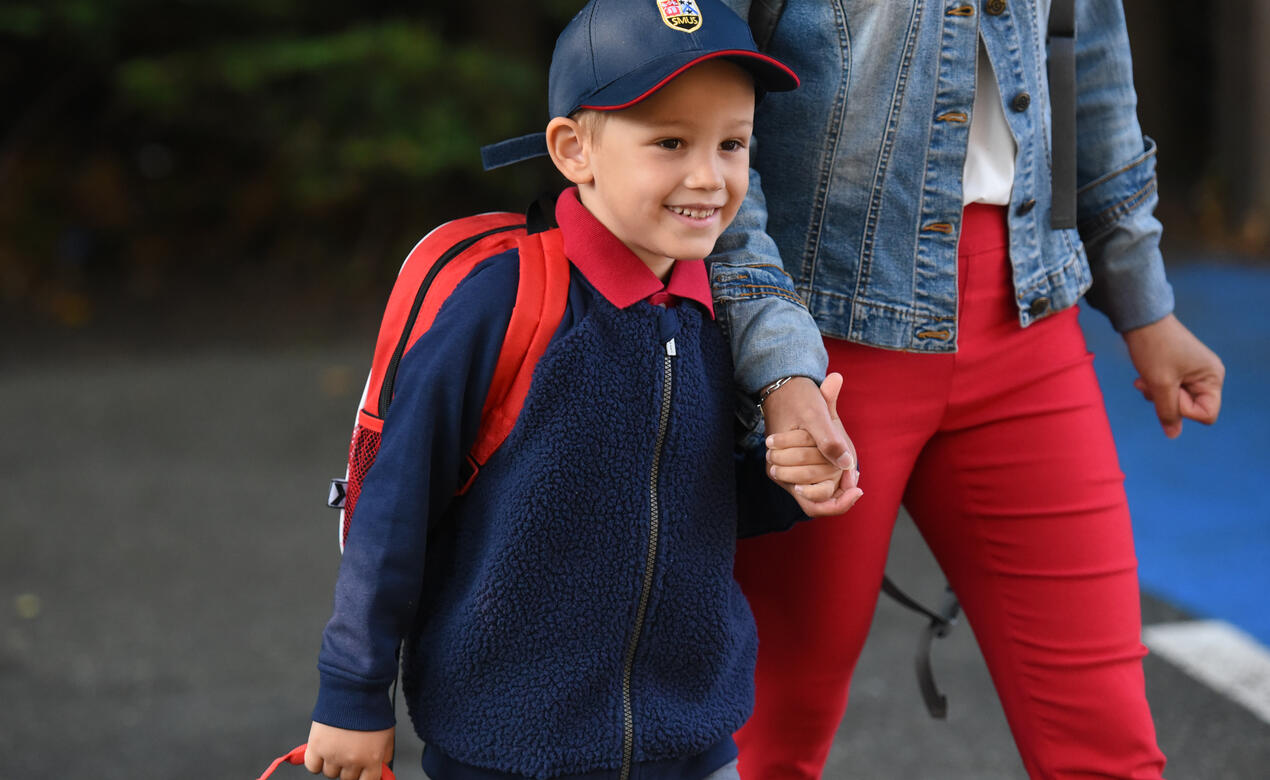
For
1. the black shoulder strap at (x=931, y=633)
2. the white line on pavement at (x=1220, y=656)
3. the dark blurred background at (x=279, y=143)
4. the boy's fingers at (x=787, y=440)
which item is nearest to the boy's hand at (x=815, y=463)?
→ the boy's fingers at (x=787, y=440)

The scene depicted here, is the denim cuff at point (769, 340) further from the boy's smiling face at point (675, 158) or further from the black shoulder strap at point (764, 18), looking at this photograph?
the black shoulder strap at point (764, 18)

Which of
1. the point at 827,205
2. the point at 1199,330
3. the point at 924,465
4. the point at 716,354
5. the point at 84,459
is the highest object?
the point at 827,205

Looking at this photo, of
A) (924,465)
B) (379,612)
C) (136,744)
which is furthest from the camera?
(136,744)

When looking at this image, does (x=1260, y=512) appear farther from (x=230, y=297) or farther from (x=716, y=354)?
(x=230, y=297)

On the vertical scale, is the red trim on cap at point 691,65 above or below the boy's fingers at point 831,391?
above

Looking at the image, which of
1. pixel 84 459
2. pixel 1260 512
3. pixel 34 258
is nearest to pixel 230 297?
pixel 34 258

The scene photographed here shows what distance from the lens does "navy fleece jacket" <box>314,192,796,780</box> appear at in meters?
1.86

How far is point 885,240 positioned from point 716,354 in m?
0.36

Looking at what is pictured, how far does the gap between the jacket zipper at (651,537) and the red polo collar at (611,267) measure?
80mm

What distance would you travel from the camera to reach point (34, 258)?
1039cm

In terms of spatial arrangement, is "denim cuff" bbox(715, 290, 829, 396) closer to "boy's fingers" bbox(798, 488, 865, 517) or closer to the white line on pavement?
"boy's fingers" bbox(798, 488, 865, 517)

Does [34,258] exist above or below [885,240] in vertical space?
below

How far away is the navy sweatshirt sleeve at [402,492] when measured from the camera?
1836mm

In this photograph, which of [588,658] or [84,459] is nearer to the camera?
[588,658]
